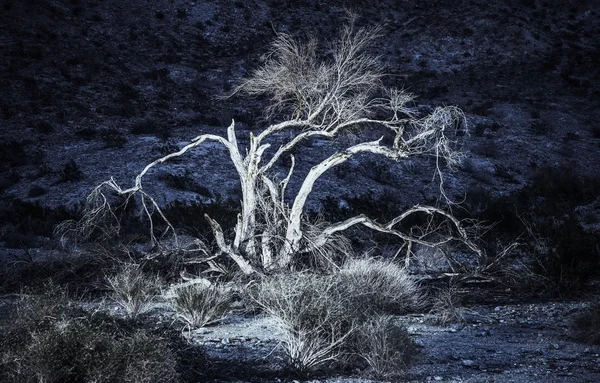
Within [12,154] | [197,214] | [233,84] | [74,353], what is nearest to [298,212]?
[74,353]

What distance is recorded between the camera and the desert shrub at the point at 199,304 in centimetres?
901

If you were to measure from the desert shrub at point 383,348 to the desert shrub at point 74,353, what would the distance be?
2.15 meters

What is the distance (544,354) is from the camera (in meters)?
8.05

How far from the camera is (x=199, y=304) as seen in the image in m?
9.12

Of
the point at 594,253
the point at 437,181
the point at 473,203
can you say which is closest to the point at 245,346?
the point at 594,253

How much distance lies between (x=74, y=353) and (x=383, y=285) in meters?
5.72

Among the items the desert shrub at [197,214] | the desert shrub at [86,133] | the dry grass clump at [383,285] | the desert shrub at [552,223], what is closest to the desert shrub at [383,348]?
the dry grass clump at [383,285]

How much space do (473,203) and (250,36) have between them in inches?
843

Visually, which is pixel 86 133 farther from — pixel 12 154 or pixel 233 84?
pixel 233 84

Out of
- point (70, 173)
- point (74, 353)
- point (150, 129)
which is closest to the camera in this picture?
point (74, 353)

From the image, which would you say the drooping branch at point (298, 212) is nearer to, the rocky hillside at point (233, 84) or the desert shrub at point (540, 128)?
the rocky hillside at point (233, 84)

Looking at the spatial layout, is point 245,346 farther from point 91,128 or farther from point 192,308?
point 91,128

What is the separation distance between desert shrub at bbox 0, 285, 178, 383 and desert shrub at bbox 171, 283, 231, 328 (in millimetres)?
2717

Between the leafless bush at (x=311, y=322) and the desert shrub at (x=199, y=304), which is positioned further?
the desert shrub at (x=199, y=304)
